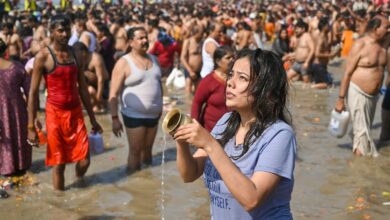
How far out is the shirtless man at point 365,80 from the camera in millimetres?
6793

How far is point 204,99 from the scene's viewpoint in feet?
17.4

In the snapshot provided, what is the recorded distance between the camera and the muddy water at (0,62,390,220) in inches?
211

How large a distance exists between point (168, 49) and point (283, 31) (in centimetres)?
404

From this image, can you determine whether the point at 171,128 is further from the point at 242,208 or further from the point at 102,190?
the point at 102,190

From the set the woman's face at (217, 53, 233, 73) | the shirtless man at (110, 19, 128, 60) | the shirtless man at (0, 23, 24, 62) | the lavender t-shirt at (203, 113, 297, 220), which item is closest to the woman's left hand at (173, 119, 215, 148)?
the lavender t-shirt at (203, 113, 297, 220)

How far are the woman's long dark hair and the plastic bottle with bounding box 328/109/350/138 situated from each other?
4889mm

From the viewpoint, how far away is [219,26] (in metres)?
9.91

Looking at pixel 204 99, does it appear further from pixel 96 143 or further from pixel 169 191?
pixel 96 143

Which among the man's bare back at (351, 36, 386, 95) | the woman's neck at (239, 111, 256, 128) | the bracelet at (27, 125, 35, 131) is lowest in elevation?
the bracelet at (27, 125, 35, 131)

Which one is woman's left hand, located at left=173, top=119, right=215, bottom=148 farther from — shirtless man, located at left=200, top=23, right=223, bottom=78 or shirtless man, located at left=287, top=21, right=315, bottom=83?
shirtless man, located at left=287, top=21, right=315, bottom=83

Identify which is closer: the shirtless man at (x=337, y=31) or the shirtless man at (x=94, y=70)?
the shirtless man at (x=94, y=70)

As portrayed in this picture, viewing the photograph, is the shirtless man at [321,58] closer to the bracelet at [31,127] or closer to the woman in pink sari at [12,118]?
the woman in pink sari at [12,118]

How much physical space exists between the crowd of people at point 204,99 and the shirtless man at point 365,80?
13mm

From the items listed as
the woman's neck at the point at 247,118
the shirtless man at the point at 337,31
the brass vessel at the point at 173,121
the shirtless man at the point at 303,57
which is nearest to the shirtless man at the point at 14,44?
the shirtless man at the point at 303,57
